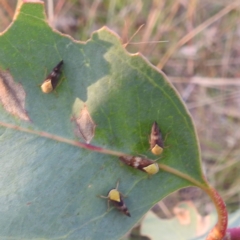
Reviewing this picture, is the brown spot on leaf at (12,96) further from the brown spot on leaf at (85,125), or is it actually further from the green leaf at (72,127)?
the brown spot on leaf at (85,125)

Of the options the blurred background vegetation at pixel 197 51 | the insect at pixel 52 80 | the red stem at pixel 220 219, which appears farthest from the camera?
the blurred background vegetation at pixel 197 51

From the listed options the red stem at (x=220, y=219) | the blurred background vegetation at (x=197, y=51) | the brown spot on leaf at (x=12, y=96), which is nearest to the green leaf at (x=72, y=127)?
the brown spot on leaf at (x=12, y=96)

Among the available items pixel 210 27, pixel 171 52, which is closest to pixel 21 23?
pixel 171 52

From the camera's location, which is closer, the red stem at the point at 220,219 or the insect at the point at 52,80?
the insect at the point at 52,80

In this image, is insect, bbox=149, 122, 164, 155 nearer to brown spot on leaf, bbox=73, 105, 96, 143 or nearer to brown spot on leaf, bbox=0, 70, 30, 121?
brown spot on leaf, bbox=73, 105, 96, 143

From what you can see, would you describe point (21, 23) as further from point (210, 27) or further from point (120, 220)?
point (210, 27)

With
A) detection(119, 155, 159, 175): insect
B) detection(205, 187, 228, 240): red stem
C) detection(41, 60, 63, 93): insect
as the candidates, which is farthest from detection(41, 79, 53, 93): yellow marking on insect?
detection(205, 187, 228, 240): red stem

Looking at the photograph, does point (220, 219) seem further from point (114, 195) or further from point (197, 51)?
point (197, 51)
